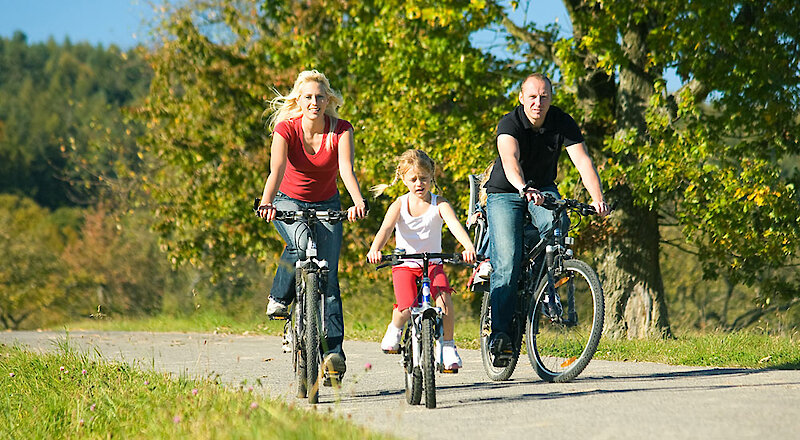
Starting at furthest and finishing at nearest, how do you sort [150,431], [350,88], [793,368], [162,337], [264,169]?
[264,169] < [350,88] < [162,337] < [793,368] < [150,431]

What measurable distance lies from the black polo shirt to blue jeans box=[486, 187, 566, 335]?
0.44ft

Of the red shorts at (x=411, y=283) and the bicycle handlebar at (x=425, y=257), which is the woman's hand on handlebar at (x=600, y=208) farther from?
the red shorts at (x=411, y=283)

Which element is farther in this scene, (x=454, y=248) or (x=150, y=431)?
(x=454, y=248)

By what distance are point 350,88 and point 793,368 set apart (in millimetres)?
12400

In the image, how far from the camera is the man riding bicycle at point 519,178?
632cm

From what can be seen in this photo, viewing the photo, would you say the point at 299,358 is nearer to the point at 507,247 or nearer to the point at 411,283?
the point at 411,283

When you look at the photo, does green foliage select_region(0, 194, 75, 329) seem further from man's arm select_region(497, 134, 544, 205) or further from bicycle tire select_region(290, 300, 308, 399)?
man's arm select_region(497, 134, 544, 205)

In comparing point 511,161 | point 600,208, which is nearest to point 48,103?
point 511,161

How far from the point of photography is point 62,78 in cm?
9794

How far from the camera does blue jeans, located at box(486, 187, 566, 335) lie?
6.36 metres

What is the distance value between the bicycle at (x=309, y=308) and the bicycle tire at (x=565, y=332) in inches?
53.6

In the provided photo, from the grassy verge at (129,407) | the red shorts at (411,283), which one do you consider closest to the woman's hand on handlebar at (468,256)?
the red shorts at (411,283)

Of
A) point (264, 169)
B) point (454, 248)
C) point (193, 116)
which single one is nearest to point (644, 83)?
point (454, 248)

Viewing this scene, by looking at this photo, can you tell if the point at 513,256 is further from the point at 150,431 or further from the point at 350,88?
the point at 350,88
